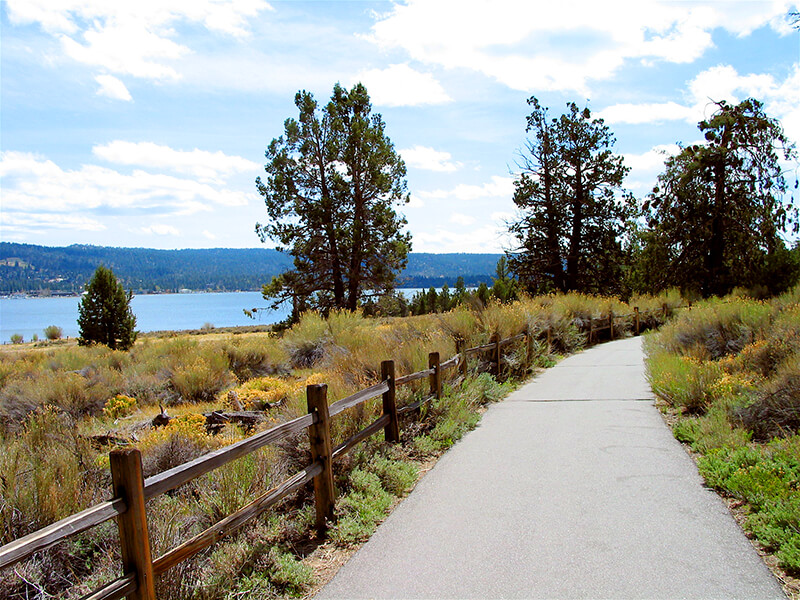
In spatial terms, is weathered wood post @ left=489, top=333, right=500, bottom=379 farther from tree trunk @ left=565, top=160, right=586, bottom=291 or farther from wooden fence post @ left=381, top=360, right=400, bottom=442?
tree trunk @ left=565, top=160, right=586, bottom=291

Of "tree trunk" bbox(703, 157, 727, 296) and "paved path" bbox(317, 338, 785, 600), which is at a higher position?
"tree trunk" bbox(703, 157, 727, 296)

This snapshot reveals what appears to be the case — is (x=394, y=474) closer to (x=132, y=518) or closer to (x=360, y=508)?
(x=360, y=508)

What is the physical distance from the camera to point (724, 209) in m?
28.8

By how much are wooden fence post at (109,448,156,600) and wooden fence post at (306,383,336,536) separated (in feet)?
7.04

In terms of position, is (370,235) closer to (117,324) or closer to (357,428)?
(117,324)

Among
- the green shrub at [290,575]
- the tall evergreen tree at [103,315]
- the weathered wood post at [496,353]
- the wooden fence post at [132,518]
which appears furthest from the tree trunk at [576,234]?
the wooden fence post at [132,518]

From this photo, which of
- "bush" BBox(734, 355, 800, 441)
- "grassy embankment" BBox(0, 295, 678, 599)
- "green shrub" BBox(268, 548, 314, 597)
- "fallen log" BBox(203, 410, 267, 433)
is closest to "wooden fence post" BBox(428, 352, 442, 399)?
"grassy embankment" BBox(0, 295, 678, 599)

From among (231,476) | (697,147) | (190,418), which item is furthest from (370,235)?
(231,476)

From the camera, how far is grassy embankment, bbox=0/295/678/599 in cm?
446

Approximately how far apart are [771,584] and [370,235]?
26.6m

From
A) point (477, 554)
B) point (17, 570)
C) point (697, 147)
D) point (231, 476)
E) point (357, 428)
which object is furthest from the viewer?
point (697, 147)

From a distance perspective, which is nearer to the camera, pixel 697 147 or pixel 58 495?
pixel 58 495

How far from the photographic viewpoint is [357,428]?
7570 mm

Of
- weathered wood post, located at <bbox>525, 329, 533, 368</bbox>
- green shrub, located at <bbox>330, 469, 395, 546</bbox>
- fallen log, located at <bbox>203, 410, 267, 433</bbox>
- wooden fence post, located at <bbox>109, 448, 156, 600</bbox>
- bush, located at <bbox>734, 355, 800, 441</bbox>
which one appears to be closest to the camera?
wooden fence post, located at <bbox>109, 448, 156, 600</bbox>
